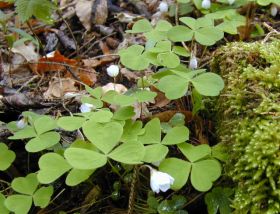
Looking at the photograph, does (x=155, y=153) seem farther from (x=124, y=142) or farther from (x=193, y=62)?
(x=193, y=62)

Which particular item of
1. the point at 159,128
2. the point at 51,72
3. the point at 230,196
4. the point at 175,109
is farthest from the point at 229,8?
the point at 230,196

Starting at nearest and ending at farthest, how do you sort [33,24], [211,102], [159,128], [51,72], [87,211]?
[159,128] → [87,211] → [211,102] → [51,72] → [33,24]

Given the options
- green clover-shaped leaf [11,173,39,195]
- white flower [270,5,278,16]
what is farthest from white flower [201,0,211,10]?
green clover-shaped leaf [11,173,39,195]

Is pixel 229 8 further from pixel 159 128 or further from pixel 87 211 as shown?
pixel 87 211

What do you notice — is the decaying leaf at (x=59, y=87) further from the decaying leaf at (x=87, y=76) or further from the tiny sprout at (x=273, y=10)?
the tiny sprout at (x=273, y=10)

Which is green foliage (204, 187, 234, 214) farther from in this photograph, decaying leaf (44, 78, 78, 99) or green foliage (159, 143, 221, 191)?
decaying leaf (44, 78, 78, 99)

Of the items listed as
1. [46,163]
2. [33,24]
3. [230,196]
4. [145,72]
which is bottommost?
[33,24]
